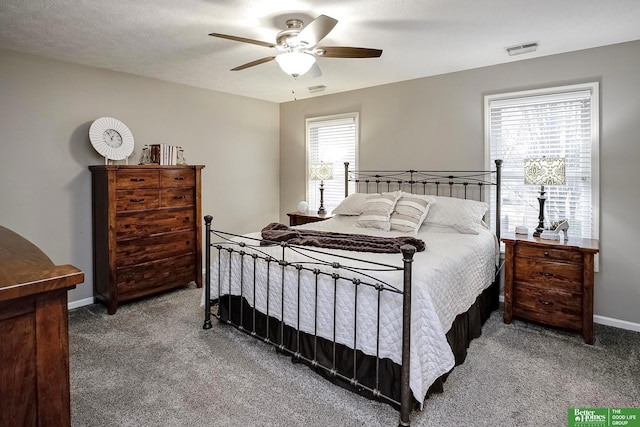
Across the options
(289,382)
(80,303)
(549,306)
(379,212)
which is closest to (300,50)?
Answer: (379,212)

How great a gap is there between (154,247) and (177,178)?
0.76m

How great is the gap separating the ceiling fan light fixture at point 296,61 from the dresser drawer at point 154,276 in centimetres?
247

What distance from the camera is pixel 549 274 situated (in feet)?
10.0

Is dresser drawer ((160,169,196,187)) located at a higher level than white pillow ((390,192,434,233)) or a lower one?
higher

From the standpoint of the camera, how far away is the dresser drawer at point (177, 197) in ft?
12.8

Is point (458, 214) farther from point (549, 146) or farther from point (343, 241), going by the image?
point (343, 241)

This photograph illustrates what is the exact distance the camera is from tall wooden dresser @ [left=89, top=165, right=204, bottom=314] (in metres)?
3.54

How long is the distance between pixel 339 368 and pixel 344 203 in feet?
7.48

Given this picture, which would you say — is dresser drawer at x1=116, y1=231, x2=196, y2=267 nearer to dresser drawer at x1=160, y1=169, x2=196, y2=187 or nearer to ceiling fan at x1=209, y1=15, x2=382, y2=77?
dresser drawer at x1=160, y1=169, x2=196, y2=187

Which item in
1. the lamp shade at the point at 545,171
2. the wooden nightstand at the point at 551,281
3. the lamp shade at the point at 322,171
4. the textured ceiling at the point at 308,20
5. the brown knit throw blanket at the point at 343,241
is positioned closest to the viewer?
the textured ceiling at the point at 308,20

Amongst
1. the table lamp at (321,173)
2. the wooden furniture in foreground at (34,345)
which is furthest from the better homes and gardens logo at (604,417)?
the table lamp at (321,173)

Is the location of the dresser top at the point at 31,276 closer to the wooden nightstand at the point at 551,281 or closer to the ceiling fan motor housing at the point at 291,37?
the ceiling fan motor housing at the point at 291,37

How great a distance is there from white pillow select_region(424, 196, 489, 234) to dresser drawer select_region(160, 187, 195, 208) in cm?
253

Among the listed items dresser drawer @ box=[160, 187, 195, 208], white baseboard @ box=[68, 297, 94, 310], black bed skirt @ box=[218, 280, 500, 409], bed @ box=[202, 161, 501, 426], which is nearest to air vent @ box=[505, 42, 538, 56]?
bed @ box=[202, 161, 501, 426]
